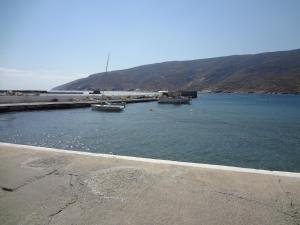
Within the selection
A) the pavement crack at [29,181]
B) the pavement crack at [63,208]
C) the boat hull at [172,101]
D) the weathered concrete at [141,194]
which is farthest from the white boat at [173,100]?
the pavement crack at [63,208]

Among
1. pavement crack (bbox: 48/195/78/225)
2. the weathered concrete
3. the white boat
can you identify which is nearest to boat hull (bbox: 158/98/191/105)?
the white boat

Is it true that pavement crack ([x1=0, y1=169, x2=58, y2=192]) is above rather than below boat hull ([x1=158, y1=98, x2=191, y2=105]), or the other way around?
above

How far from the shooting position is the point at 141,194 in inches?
173

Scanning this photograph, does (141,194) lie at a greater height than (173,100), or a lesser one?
greater

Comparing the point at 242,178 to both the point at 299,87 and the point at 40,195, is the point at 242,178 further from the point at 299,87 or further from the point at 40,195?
the point at 299,87

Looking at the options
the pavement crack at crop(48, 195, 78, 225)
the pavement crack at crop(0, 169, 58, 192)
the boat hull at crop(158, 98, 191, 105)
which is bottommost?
the boat hull at crop(158, 98, 191, 105)

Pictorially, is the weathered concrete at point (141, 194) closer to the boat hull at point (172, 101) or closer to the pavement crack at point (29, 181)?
the pavement crack at point (29, 181)

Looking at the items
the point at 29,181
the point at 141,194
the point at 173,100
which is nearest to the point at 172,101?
the point at 173,100

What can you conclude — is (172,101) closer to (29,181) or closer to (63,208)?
(29,181)

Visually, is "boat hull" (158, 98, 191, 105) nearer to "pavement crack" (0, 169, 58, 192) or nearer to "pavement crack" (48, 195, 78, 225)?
"pavement crack" (0, 169, 58, 192)

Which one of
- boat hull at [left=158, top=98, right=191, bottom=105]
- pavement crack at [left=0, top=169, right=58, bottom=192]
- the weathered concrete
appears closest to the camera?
Result: the weathered concrete

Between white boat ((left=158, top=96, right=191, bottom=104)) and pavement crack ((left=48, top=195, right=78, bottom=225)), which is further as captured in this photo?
white boat ((left=158, top=96, right=191, bottom=104))

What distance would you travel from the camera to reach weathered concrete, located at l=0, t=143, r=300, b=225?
12.1 ft

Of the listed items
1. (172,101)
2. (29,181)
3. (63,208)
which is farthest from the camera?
(172,101)
